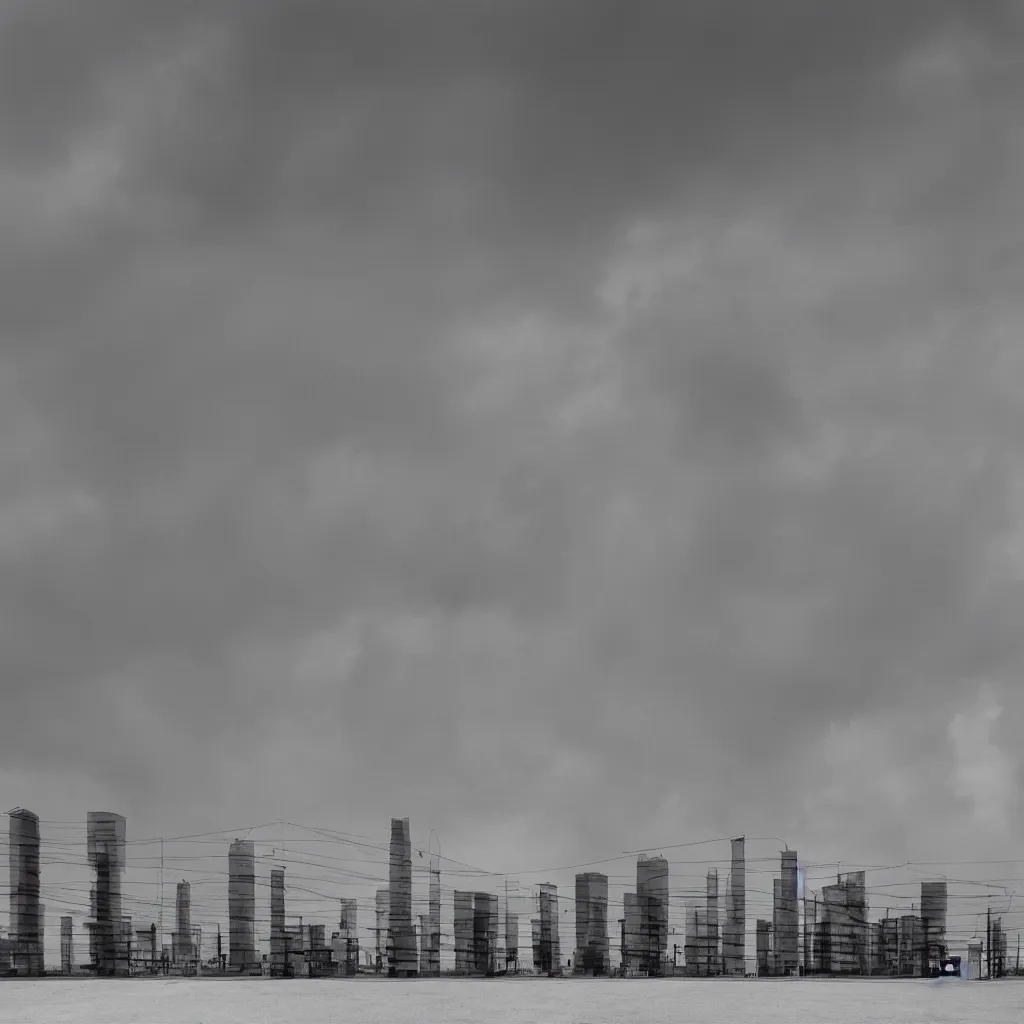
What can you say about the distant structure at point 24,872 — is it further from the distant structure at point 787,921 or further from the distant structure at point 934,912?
the distant structure at point 934,912

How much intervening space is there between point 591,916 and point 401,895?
23.6 m

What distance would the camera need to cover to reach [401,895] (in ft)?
296

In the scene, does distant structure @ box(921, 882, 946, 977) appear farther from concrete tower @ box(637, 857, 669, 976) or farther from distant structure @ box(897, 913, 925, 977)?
concrete tower @ box(637, 857, 669, 976)

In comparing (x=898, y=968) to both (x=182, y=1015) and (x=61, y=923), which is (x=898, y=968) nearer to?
(x=61, y=923)

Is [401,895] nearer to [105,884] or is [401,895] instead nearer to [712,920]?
[105,884]

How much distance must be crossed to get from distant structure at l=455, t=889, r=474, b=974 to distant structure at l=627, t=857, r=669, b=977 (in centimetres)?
1395

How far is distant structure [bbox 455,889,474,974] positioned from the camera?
10619cm

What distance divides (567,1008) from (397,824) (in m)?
45.6

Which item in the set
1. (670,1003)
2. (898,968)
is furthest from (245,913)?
(898,968)

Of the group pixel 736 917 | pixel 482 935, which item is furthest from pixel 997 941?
pixel 482 935

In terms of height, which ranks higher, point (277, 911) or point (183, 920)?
point (277, 911)

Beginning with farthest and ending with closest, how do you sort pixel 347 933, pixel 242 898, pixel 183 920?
1. pixel 347 933
2. pixel 183 920
3. pixel 242 898

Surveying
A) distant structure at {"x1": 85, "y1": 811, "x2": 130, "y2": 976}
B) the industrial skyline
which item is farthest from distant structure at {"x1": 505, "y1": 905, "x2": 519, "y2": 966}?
distant structure at {"x1": 85, "y1": 811, "x2": 130, "y2": 976}

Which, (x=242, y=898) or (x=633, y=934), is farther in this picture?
(x=633, y=934)
